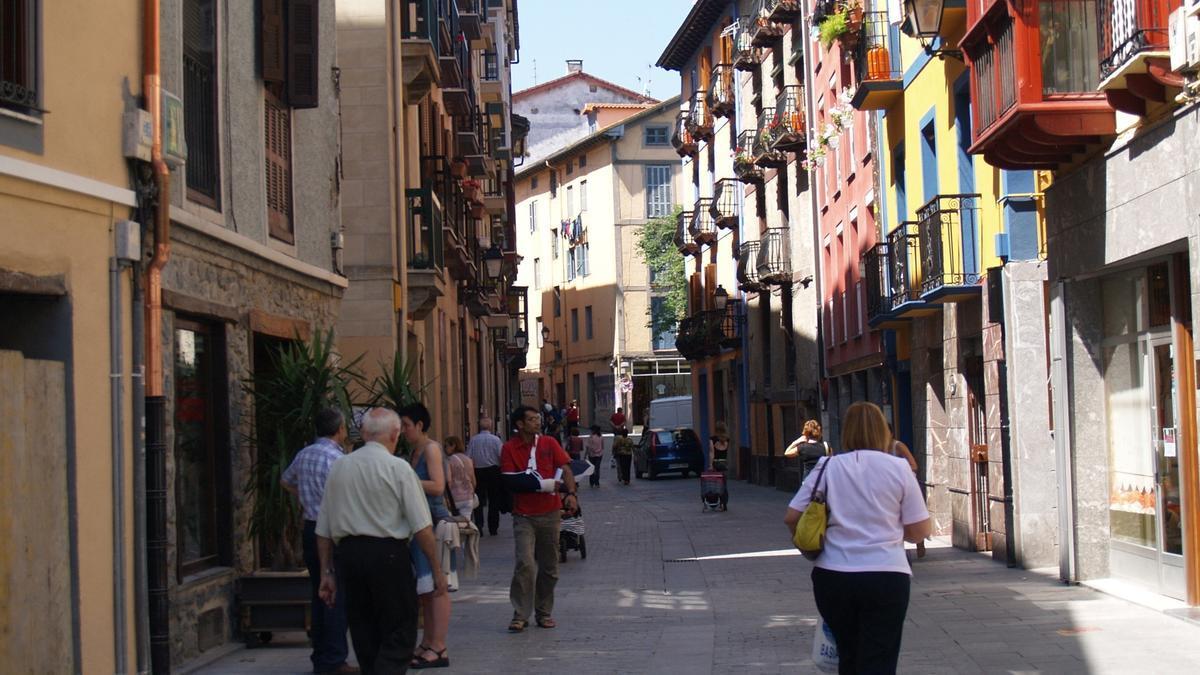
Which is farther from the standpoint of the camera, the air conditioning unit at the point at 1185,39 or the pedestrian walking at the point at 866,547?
the air conditioning unit at the point at 1185,39

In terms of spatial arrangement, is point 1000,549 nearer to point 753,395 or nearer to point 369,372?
point 369,372

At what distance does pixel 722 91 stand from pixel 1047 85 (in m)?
33.1

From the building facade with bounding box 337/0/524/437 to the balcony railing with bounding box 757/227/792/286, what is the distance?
21.6ft

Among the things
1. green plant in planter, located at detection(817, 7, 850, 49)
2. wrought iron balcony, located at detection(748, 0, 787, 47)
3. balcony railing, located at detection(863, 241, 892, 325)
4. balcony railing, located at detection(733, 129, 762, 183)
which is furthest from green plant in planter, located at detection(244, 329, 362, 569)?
balcony railing, located at detection(733, 129, 762, 183)

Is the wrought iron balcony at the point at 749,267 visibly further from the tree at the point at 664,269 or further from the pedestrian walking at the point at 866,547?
the pedestrian walking at the point at 866,547

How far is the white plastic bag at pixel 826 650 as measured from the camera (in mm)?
7203

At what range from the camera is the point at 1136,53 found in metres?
11.3

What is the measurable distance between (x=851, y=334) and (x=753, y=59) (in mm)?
13217

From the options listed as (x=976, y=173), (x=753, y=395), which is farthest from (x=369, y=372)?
(x=753, y=395)

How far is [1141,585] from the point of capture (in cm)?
1373

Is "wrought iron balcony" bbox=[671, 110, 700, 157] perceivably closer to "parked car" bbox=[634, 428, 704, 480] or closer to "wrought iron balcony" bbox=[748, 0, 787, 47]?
"parked car" bbox=[634, 428, 704, 480]

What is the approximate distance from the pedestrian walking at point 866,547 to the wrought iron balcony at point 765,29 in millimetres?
31006

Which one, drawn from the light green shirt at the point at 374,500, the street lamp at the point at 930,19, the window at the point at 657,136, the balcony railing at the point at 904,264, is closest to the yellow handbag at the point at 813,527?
the light green shirt at the point at 374,500

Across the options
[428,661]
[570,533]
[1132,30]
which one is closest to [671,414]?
[570,533]
